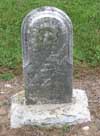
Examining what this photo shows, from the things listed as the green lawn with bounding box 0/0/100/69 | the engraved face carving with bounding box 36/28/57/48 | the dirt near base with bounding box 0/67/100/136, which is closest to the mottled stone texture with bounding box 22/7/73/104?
the engraved face carving with bounding box 36/28/57/48

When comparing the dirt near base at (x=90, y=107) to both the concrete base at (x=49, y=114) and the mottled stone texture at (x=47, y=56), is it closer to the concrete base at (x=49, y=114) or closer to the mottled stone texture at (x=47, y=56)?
the concrete base at (x=49, y=114)

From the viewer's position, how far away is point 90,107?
572 cm

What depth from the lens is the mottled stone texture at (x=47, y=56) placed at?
516 centimetres

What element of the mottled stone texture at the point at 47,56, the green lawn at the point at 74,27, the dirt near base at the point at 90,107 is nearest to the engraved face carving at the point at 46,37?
the mottled stone texture at the point at 47,56

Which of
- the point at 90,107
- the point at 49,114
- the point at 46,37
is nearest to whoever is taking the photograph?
the point at 46,37

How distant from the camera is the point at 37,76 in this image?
5418mm

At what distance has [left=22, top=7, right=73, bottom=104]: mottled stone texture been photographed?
5.16m

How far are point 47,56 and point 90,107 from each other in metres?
0.90

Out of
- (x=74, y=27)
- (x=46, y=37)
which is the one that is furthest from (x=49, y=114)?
(x=74, y=27)

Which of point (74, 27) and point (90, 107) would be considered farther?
point (74, 27)

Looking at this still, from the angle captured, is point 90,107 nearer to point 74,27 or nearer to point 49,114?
point 49,114

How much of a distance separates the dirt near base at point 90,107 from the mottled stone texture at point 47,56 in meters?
0.36

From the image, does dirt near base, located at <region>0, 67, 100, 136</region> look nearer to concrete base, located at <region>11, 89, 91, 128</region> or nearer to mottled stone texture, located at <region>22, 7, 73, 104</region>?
concrete base, located at <region>11, 89, 91, 128</region>

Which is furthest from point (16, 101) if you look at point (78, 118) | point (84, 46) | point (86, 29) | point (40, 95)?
point (86, 29)
